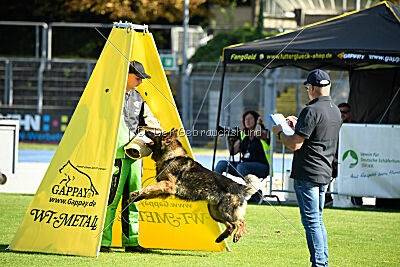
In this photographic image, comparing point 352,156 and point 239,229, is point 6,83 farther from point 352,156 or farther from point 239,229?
point 239,229

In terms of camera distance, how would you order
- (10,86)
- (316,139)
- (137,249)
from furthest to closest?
1. (10,86)
2. (137,249)
3. (316,139)

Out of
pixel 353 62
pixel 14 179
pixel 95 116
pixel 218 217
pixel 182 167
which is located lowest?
pixel 14 179

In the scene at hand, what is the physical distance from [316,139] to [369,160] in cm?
540

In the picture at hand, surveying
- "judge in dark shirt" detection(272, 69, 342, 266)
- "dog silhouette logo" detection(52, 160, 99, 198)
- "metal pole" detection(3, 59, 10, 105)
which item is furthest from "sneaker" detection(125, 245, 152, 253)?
"metal pole" detection(3, 59, 10, 105)

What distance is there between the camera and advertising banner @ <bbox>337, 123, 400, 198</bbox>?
1055 cm

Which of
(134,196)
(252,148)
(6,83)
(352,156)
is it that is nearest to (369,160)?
(352,156)

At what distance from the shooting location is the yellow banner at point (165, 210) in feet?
22.7

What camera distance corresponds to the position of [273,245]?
753 cm

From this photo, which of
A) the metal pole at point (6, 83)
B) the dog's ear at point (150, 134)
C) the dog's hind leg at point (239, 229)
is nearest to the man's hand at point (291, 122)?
the dog's hind leg at point (239, 229)

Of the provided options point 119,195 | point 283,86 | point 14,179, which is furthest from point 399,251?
point 283,86

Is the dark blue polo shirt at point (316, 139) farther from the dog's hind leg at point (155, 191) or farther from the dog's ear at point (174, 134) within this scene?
the dog's ear at point (174, 134)

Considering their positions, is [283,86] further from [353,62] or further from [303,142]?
[303,142]

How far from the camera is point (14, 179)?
1313 cm

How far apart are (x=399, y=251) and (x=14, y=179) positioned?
8411 millimetres
